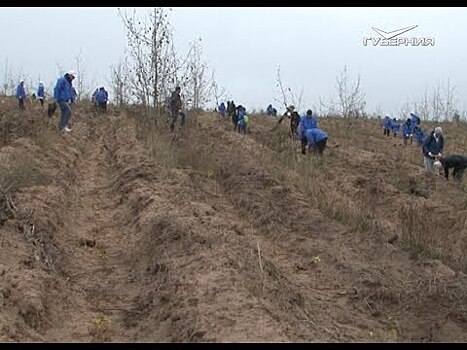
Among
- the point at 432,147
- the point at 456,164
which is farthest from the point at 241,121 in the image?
the point at 456,164

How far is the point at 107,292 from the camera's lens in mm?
5566

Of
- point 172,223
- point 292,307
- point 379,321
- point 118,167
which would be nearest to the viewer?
point 292,307

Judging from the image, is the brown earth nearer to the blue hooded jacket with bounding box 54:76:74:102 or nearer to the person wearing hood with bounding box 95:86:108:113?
the blue hooded jacket with bounding box 54:76:74:102

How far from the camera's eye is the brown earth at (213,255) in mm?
4660

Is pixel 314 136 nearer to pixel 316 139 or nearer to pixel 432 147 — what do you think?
pixel 316 139

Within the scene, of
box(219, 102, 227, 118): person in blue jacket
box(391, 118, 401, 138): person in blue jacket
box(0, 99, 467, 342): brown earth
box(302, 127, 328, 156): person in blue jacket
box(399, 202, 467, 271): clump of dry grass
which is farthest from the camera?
box(391, 118, 401, 138): person in blue jacket

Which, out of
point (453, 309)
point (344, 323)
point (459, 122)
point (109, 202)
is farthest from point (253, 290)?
point (459, 122)

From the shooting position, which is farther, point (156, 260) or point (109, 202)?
point (109, 202)

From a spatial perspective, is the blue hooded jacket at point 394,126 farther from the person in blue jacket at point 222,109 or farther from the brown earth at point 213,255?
the brown earth at point 213,255

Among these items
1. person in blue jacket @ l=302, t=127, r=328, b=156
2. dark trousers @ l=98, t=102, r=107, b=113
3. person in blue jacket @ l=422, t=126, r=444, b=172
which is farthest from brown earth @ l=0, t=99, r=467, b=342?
dark trousers @ l=98, t=102, r=107, b=113

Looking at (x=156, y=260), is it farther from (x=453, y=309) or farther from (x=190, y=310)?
(x=453, y=309)

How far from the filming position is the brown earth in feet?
15.3

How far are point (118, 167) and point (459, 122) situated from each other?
32390 millimetres

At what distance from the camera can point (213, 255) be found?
18.6ft
